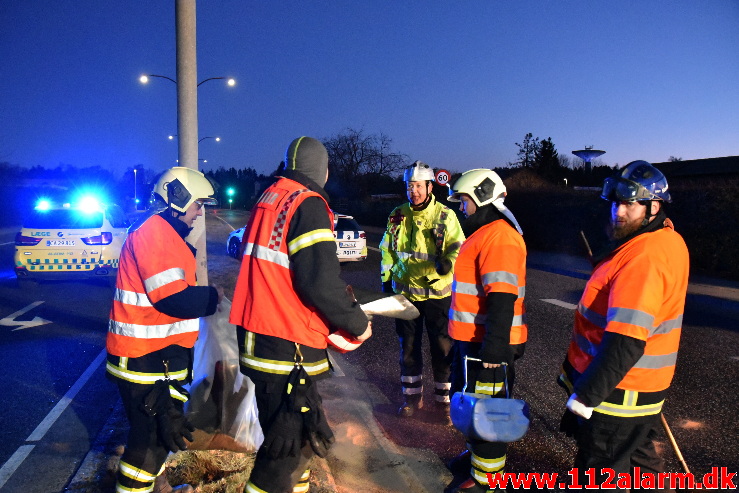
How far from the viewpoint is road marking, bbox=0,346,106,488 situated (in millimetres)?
3857

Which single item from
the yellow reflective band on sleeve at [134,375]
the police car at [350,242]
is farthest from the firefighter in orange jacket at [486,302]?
the police car at [350,242]

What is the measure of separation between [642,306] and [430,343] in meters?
2.52

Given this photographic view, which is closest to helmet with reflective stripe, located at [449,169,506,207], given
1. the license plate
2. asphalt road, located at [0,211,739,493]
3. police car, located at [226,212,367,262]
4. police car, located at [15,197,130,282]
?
asphalt road, located at [0,211,739,493]

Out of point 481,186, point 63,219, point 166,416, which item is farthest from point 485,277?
point 63,219

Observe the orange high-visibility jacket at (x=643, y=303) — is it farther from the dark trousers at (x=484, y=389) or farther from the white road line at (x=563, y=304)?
the white road line at (x=563, y=304)

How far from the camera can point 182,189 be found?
309 cm

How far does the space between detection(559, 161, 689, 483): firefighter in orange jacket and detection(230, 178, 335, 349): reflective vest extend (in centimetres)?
123

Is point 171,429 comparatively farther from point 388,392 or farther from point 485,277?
point 388,392

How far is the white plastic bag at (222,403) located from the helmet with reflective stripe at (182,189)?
0.87 meters

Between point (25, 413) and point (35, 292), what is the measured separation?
675cm

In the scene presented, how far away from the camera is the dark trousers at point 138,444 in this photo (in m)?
2.90

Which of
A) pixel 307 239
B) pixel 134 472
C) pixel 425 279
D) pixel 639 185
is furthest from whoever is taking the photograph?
pixel 425 279

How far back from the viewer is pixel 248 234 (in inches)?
103

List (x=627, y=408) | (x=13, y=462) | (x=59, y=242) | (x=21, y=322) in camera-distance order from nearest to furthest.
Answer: (x=627, y=408) < (x=13, y=462) < (x=21, y=322) < (x=59, y=242)
